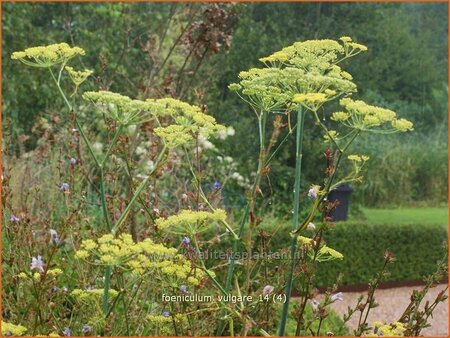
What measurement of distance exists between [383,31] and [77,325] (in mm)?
13017

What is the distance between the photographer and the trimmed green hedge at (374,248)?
9156mm

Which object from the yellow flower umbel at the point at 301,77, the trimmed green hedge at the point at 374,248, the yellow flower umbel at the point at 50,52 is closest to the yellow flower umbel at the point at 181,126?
the yellow flower umbel at the point at 301,77

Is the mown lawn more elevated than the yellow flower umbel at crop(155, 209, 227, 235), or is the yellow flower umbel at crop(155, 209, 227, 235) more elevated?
the yellow flower umbel at crop(155, 209, 227, 235)

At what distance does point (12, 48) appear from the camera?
1162 centimetres

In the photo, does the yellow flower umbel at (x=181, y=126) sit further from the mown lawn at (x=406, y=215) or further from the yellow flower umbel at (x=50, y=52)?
the mown lawn at (x=406, y=215)

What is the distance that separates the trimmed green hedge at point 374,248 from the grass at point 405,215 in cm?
228

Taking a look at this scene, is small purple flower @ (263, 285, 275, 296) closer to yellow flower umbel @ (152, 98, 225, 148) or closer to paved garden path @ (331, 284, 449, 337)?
yellow flower umbel @ (152, 98, 225, 148)

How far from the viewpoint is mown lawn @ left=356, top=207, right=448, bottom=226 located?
13.0 meters

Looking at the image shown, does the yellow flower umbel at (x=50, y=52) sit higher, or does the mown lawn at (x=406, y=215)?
the yellow flower umbel at (x=50, y=52)

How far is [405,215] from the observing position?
44.9 ft

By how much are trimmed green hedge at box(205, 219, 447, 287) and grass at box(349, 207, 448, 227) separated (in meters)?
2.28

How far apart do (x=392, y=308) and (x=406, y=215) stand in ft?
16.2

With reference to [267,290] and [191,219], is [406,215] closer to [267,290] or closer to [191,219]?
[267,290]

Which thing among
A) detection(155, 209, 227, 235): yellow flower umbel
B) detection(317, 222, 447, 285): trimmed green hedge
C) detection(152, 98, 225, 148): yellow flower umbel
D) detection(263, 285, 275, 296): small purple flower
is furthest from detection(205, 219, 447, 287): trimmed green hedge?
detection(155, 209, 227, 235): yellow flower umbel
